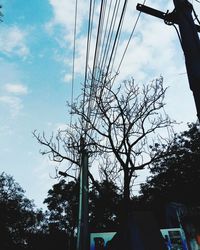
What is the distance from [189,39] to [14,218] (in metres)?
42.8

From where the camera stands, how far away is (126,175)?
11.7 metres

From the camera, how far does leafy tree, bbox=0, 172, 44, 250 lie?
36.3 metres

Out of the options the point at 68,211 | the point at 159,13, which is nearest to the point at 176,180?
the point at 68,211

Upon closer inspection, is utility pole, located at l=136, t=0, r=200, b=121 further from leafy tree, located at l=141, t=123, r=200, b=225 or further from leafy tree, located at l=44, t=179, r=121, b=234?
leafy tree, located at l=44, t=179, r=121, b=234

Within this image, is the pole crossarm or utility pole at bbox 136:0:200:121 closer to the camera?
utility pole at bbox 136:0:200:121

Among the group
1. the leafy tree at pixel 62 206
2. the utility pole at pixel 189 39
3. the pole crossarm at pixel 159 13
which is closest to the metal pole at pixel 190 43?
the utility pole at pixel 189 39

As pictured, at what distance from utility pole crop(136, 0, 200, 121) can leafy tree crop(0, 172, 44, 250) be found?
40.5m

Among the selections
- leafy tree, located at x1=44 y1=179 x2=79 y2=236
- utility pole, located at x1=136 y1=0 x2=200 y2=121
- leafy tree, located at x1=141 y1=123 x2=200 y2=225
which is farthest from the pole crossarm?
leafy tree, located at x1=44 y1=179 x2=79 y2=236

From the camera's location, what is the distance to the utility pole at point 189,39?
2.47m

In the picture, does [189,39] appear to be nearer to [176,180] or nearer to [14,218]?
[176,180]

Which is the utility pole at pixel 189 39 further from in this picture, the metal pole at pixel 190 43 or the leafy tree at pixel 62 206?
the leafy tree at pixel 62 206

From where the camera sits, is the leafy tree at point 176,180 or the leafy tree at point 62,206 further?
the leafy tree at point 62,206

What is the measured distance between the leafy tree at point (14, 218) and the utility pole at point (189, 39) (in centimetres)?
4050

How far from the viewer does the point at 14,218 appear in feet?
125
